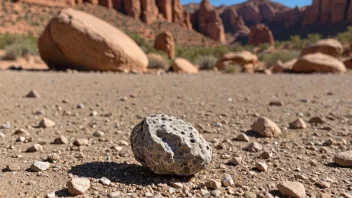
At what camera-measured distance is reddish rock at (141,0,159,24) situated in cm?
6319

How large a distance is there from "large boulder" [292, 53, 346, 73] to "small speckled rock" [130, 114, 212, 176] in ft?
44.4

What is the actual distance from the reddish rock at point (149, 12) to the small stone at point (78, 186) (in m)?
63.0

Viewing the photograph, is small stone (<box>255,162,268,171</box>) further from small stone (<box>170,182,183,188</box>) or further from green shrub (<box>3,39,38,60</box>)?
green shrub (<box>3,39,38,60</box>)

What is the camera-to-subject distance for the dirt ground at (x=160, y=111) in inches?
81.9

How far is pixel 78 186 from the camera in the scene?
74.7 inches

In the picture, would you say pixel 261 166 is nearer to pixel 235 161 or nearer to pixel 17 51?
pixel 235 161

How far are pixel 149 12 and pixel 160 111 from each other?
6307 cm

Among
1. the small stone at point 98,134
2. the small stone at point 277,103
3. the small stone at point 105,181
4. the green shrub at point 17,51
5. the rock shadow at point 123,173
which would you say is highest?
the small stone at point 105,181

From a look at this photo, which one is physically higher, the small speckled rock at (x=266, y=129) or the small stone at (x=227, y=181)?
the small stone at (x=227, y=181)

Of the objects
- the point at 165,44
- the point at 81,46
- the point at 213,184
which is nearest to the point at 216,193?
the point at 213,184

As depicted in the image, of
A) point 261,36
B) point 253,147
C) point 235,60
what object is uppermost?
point 253,147

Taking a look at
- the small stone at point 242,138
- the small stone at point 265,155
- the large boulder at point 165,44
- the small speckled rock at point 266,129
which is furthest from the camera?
the large boulder at point 165,44

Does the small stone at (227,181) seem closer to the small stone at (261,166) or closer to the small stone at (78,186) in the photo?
the small stone at (261,166)

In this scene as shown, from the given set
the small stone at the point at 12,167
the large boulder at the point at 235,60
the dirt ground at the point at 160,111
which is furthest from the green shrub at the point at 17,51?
the small stone at the point at 12,167
